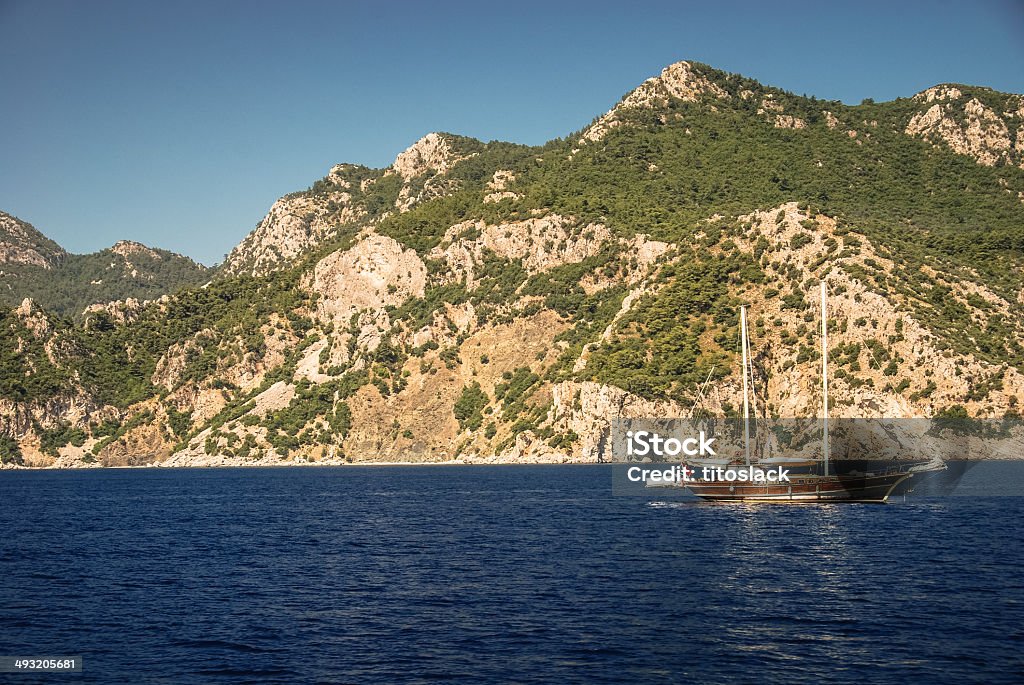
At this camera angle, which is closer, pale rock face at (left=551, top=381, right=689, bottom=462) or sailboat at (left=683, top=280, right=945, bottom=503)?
sailboat at (left=683, top=280, right=945, bottom=503)

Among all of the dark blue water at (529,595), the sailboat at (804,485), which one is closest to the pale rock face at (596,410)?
the sailboat at (804,485)

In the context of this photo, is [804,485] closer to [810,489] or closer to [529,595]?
[810,489]

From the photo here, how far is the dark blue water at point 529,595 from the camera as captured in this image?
36.8 meters

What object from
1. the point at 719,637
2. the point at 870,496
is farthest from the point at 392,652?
the point at 870,496

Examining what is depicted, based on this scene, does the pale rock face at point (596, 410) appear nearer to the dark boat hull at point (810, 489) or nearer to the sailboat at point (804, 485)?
the sailboat at point (804, 485)

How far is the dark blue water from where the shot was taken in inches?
1449

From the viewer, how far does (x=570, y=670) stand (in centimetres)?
3578

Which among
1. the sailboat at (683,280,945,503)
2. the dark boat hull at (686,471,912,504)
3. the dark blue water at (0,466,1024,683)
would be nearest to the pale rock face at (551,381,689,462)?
the sailboat at (683,280,945,503)

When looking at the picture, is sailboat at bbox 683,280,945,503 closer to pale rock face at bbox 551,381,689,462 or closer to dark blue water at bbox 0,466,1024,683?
dark blue water at bbox 0,466,1024,683

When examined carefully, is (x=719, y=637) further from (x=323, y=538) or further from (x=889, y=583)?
(x=323, y=538)

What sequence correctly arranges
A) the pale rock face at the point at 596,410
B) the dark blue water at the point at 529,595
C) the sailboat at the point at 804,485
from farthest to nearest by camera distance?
the pale rock face at the point at 596,410 < the sailboat at the point at 804,485 < the dark blue water at the point at 529,595

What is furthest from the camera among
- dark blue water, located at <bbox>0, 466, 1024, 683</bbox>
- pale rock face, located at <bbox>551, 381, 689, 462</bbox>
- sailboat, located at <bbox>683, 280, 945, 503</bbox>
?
pale rock face, located at <bbox>551, 381, 689, 462</bbox>

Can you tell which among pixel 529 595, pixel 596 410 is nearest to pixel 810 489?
pixel 529 595

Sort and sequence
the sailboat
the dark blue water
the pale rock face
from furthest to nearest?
1. the pale rock face
2. the sailboat
3. the dark blue water
